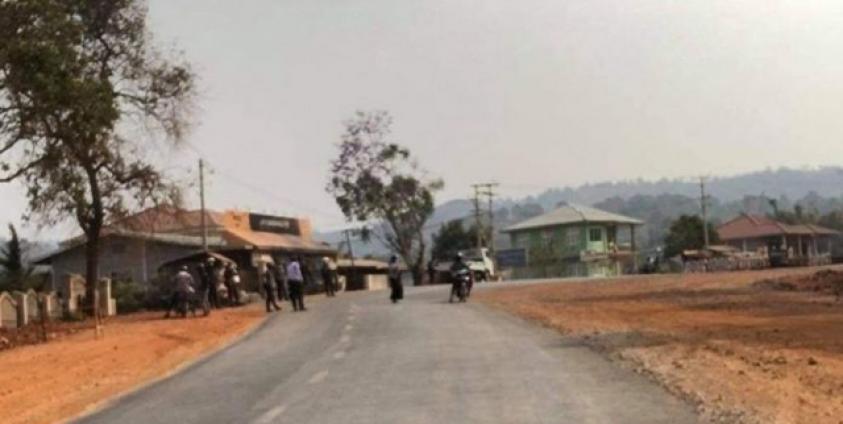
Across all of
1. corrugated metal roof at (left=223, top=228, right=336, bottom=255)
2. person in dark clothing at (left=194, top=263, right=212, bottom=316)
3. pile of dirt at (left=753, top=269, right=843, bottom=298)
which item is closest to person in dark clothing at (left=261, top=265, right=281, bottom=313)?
person in dark clothing at (left=194, top=263, right=212, bottom=316)

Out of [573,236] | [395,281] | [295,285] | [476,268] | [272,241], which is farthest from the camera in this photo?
[573,236]

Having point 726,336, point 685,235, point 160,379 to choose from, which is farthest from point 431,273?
point 160,379

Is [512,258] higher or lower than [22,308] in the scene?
higher

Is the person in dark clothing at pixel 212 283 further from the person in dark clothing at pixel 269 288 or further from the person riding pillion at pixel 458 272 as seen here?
the person riding pillion at pixel 458 272

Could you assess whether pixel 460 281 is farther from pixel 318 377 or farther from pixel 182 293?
pixel 318 377

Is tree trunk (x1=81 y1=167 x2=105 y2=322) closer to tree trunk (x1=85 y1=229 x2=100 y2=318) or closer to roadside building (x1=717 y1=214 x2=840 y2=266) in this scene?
tree trunk (x1=85 y1=229 x2=100 y2=318)

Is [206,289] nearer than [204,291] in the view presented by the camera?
No

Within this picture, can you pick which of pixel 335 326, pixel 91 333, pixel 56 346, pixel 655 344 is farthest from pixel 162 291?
pixel 655 344

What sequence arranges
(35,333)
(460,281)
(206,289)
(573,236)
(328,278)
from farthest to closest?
(573,236) → (328,278) → (206,289) → (460,281) → (35,333)

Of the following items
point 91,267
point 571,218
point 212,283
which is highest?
point 571,218

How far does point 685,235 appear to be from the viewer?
408 ft

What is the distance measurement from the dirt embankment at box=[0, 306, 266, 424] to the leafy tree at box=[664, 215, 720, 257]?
87068 millimetres

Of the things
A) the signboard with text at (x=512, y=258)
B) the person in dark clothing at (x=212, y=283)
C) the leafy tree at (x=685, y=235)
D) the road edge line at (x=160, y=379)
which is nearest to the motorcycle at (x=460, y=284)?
the person in dark clothing at (x=212, y=283)

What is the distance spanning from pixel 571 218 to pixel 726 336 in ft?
353
